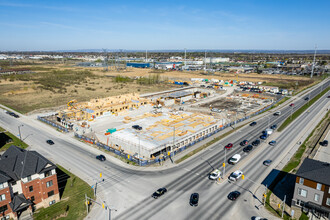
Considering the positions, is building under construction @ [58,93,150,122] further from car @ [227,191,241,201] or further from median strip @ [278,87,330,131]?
median strip @ [278,87,330,131]

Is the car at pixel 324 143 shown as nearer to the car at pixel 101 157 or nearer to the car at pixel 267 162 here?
the car at pixel 267 162

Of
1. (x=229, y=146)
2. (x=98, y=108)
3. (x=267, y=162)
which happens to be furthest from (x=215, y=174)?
(x=98, y=108)

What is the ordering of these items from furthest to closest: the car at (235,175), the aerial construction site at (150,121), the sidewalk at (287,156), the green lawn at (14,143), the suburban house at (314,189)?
the green lawn at (14,143)
the aerial construction site at (150,121)
the car at (235,175)
the sidewalk at (287,156)
the suburban house at (314,189)

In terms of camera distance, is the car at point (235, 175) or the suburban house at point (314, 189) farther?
the car at point (235, 175)

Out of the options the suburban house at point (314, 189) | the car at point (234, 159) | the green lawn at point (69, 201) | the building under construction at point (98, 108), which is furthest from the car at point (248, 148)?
the building under construction at point (98, 108)

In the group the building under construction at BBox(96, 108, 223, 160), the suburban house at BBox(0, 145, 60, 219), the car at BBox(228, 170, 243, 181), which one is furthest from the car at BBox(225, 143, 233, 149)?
the suburban house at BBox(0, 145, 60, 219)

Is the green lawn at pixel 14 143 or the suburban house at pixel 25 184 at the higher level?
the suburban house at pixel 25 184

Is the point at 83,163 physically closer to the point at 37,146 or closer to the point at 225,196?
the point at 37,146
